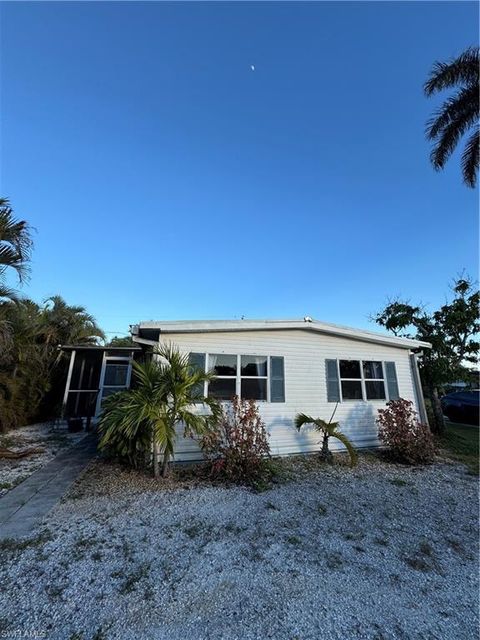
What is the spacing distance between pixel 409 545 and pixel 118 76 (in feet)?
40.0

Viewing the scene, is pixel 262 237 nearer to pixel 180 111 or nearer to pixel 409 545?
pixel 180 111

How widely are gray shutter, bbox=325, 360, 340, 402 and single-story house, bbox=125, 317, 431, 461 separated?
3cm

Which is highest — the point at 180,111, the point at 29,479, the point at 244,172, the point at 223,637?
the point at 180,111

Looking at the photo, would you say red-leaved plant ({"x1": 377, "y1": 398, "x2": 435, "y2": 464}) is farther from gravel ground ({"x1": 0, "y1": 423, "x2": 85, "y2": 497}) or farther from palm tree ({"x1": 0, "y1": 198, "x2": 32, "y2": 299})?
palm tree ({"x1": 0, "y1": 198, "x2": 32, "y2": 299})

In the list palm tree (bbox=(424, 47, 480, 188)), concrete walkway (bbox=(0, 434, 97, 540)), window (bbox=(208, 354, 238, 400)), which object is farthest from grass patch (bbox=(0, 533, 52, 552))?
palm tree (bbox=(424, 47, 480, 188))

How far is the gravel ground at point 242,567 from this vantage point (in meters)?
2.35

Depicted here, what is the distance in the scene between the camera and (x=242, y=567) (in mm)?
3070

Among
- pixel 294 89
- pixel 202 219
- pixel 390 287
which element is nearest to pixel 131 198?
pixel 202 219

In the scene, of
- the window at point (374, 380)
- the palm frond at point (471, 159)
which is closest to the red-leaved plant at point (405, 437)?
the window at point (374, 380)

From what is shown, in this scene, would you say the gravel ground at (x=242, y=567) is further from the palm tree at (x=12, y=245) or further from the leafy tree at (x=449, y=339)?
the leafy tree at (x=449, y=339)

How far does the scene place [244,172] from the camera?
438 inches

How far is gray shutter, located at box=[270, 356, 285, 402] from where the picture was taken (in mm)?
7621

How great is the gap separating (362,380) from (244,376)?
3.77m

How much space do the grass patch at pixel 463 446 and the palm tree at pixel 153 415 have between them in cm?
676
